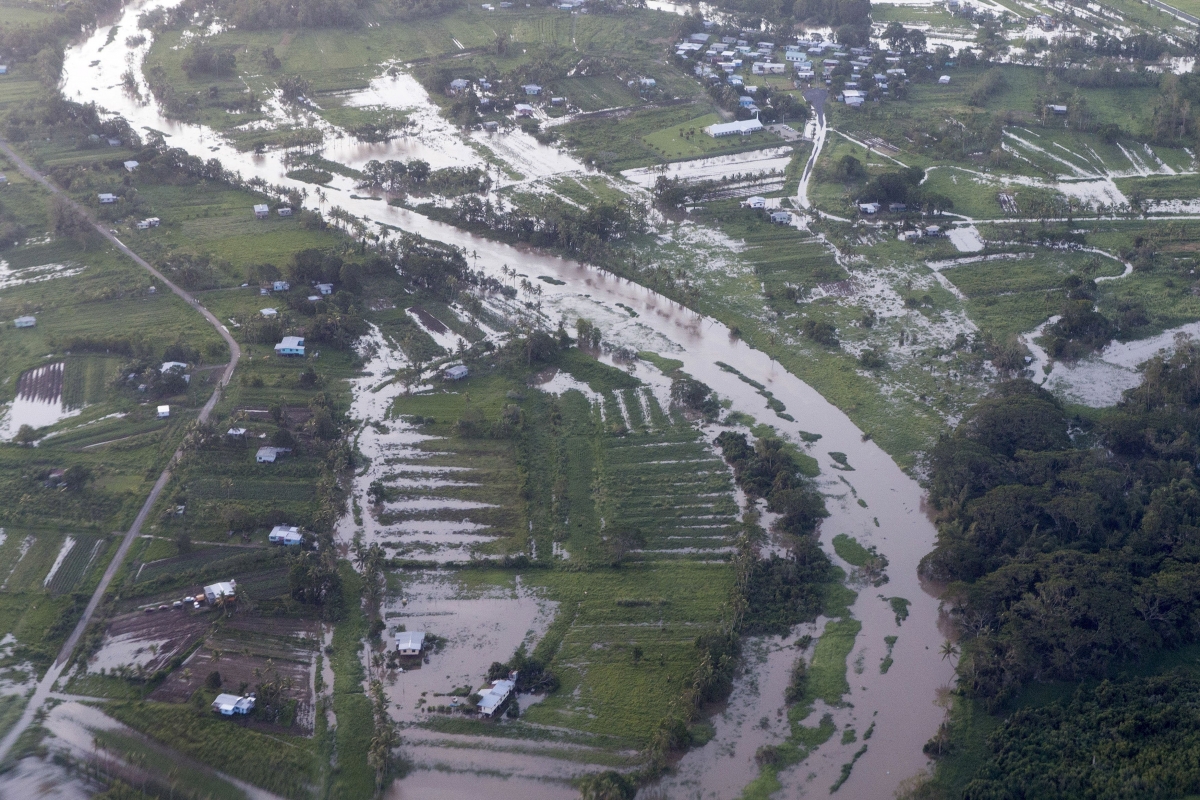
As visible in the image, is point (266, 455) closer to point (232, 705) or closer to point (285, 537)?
point (285, 537)

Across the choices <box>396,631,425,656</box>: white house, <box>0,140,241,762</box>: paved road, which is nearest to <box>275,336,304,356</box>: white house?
<box>0,140,241,762</box>: paved road

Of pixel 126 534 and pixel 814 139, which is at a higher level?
pixel 126 534

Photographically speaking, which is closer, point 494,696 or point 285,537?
point 494,696

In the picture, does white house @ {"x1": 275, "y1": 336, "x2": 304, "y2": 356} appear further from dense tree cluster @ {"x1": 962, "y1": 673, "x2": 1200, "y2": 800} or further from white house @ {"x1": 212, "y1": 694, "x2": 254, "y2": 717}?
dense tree cluster @ {"x1": 962, "y1": 673, "x2": 1200, "y2": 800}

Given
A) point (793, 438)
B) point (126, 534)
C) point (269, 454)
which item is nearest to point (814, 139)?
point (793, 438)

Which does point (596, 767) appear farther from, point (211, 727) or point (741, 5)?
point (741, 5)

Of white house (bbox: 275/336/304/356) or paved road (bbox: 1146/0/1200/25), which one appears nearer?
white house (bbox: 275/336/304/356)
